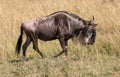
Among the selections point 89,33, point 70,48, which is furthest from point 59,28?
point 70,48

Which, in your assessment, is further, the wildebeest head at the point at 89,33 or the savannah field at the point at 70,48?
the wildebeest head at the point at 89,33

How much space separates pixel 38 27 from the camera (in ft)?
24.2

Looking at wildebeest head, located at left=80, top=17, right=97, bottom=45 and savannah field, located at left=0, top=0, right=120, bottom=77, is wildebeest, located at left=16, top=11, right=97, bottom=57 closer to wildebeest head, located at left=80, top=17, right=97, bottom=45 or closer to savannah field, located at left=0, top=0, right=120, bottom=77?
wildebeest head, located at left=80, top=17, right=97, bottom=45

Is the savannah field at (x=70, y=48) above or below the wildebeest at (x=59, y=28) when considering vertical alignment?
below

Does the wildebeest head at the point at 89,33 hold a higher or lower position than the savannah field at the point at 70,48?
higher

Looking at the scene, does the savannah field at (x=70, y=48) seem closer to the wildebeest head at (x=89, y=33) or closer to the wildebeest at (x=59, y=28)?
the wildebeest head at (x=89, y=33)

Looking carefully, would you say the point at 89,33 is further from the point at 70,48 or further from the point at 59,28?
the point at 70,48

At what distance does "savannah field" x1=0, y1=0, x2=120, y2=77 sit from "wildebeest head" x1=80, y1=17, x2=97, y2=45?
0.62 feet

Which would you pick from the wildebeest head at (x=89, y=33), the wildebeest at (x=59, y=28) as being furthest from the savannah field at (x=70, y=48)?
the wildebeest at (x=59, y=28)

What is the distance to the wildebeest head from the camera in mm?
7325

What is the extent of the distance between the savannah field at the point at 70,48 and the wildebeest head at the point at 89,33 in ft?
0.62

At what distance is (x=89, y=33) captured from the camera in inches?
292

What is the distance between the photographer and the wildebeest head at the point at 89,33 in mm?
7325

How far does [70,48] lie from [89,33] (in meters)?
0.71
